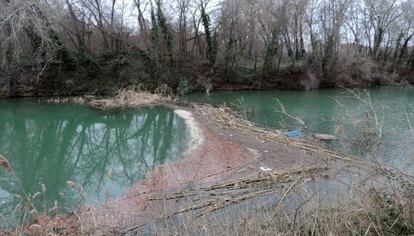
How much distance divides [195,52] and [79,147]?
2120 centimetres

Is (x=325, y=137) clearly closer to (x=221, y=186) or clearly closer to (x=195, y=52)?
(x=221, y=186)

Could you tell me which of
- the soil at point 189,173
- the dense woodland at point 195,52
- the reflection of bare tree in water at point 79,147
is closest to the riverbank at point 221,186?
the soil at point 189,173

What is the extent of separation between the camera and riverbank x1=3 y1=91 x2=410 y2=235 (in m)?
4.21

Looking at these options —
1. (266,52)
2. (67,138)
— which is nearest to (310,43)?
(266,52)

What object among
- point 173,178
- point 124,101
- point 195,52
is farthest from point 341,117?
point 195,52

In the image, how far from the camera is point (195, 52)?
105 feet

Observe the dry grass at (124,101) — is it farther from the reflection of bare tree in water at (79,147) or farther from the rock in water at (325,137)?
the rock in water at (325,137)

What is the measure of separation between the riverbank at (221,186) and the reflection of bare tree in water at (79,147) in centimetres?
57

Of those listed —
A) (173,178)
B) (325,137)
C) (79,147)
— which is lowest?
(79,147)

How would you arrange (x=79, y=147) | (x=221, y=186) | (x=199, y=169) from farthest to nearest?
(x=79, y=147), (x=199, y=169), (x=221, y=186)

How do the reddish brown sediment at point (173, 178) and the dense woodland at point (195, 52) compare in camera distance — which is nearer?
the reddish brown sediment at point (173, 178)

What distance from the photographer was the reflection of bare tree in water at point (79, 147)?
7973mm

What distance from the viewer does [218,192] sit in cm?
703

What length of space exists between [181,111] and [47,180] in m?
9.98
